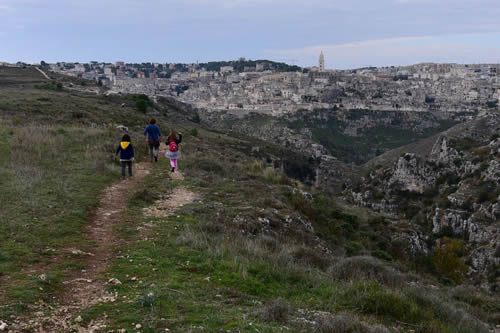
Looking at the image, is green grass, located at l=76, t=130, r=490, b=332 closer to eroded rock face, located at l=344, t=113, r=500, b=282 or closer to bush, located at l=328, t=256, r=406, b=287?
bush, located at l=328, t=256, r=406, b=287

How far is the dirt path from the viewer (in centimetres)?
451

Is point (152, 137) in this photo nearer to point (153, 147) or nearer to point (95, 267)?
point (153, 147)

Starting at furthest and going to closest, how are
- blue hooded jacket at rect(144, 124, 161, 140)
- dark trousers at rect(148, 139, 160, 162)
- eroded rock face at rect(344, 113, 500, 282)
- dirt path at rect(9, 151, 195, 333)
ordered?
eroded rock face at rect(344, 113, 500, 282) < dark trousers at rect(148, 139, 160, 162) < blue hooded jacket at rect(144, 124, 161, 140) < dirt path at rect(9, 151, 195, 333)

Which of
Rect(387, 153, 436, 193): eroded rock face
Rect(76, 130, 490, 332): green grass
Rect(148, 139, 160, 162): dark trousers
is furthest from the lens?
Rect(387, 153, 436, 193): eroded rock face

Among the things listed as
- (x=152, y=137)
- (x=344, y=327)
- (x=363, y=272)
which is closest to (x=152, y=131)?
(x=152, y=137)

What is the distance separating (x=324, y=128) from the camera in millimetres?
140625

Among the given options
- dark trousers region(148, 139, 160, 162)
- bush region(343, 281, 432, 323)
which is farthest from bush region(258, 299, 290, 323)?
dark trousers region(148, 139, 160, 162)

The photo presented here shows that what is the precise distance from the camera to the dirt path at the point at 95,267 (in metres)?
4.51

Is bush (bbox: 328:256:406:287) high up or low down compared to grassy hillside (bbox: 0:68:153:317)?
down

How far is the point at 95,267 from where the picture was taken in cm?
637

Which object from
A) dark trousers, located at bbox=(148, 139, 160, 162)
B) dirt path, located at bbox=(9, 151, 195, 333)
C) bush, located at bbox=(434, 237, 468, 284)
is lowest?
bush, located at bbox=(434, 237, 468, 284)

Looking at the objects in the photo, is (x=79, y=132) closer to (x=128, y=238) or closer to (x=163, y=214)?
(x=163, y=214)

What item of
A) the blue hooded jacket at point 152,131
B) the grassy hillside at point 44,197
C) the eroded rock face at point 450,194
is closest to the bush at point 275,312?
the grassy hillside at point 44,197

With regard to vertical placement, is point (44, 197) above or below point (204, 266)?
above
